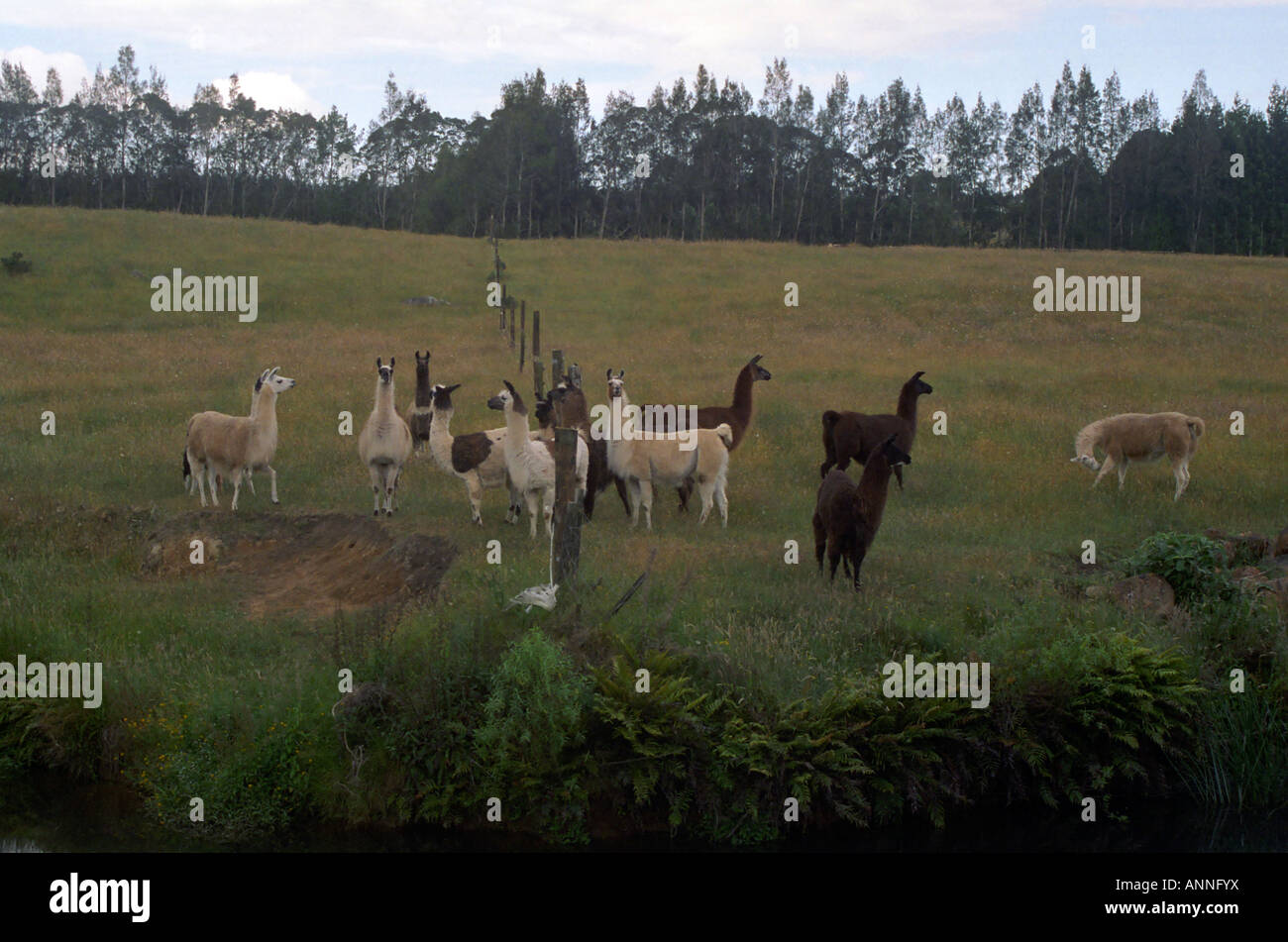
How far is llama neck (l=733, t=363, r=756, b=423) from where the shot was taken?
19.5 meters

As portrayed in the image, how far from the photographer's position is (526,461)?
51.0ft

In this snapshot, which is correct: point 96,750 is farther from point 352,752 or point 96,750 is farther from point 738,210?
point 738,210

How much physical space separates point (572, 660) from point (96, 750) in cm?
469

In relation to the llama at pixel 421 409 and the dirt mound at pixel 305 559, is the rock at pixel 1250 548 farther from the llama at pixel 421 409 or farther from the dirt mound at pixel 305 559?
the llama at pixel 421 409

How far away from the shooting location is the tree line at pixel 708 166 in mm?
82812

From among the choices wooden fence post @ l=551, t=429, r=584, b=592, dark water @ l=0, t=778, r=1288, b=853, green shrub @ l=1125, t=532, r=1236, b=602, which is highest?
wooden fence post @ l=551, t=429, r=584, b=592

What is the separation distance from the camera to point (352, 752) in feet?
33.3

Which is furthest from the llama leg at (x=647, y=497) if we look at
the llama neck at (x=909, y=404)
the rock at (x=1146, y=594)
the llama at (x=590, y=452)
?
the rock at (x=1146, y=594)

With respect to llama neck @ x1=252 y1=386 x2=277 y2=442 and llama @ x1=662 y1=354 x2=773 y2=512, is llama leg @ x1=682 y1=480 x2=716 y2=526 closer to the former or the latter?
llama @ x1=662 y1=354 x2=773 y2=512

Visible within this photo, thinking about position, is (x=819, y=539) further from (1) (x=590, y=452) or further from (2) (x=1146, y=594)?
(1) (x=590, y=452)

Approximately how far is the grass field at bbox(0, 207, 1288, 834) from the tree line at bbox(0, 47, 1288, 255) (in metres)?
37.1

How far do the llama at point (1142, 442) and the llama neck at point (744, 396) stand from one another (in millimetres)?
5512

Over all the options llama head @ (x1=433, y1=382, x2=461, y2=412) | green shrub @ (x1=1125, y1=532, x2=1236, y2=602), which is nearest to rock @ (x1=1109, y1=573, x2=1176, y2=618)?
green shrub @ (x1=1125, y1=532, x2=1236, y2=602)

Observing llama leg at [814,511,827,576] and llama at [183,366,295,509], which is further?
llama at [183,366,295,509]
